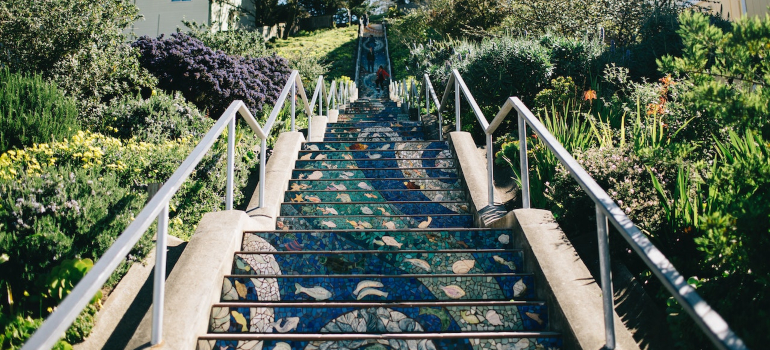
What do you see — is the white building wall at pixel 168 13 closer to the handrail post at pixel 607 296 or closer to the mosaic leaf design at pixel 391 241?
the mosaic leaf design at pixel 391 241

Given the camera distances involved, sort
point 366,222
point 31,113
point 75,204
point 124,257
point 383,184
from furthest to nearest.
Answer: point 31,113, point 383,184, point 366,222, point 75,204, point 124,257

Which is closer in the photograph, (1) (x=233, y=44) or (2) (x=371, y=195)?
(2) (x=371, y=195)

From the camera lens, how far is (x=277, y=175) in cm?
504

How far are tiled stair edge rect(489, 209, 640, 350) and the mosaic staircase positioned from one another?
0.09m

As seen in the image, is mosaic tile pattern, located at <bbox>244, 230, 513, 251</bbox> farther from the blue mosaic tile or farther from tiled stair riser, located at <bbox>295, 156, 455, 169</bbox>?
tiled stair riser, located at <bbox>295, 156, 455, 169</bbox>

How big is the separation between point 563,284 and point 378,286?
1038mm

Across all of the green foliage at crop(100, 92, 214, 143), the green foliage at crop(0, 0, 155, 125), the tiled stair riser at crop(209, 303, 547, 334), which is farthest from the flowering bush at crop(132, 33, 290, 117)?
the tiled stair riser at crop(209, 303, 547, 334)

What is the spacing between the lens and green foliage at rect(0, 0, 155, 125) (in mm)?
6527

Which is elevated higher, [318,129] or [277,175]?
[318,129]

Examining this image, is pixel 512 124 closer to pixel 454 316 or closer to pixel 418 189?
pixel 418 189

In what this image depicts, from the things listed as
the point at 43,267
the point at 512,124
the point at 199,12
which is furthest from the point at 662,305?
the point at 199,12

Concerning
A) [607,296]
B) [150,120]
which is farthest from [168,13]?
[607,296]

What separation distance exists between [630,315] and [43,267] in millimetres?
3630

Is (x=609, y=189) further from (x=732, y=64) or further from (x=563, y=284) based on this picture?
(x=732, y=64)
